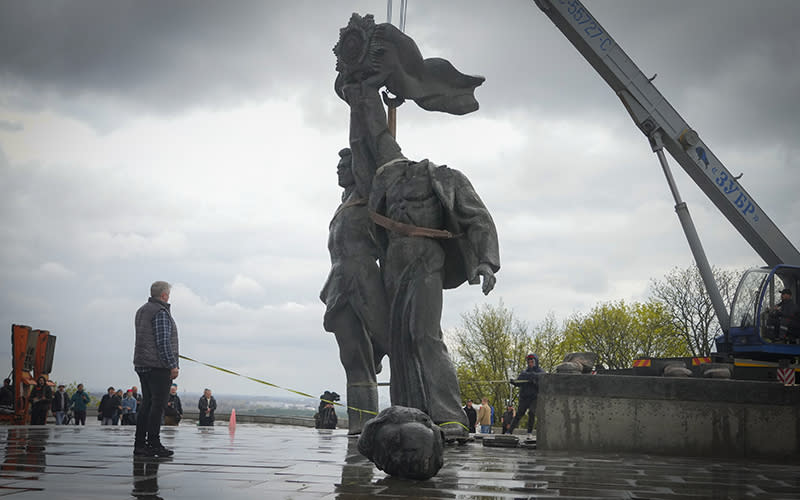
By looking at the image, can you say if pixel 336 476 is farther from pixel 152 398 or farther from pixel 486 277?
pixel 486 277

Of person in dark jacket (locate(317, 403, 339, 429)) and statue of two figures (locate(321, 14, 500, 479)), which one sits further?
person in dark jacket (locate(317, 403, 339, 429))

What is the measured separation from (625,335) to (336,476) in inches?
1555

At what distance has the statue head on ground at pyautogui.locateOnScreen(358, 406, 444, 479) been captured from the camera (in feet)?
12.7

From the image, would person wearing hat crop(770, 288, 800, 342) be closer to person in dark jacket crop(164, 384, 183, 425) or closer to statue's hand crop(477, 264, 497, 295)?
statue's hand crop(477, 264, 497, 295)

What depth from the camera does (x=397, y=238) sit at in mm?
6648

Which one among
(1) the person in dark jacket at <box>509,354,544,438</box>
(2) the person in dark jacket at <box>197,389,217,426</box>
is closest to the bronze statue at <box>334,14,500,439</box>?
(1) the person in dark jacket at <box>509,354,544,438</box>

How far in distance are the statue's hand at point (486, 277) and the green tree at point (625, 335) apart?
34.8 m

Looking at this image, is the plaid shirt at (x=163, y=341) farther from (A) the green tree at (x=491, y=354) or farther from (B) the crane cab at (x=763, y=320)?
(A) the green tree at (x=491, y=354)

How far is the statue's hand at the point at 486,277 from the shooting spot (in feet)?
20.7

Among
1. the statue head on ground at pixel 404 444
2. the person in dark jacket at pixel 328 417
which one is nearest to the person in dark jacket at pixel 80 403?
the person in dark jacket at pixel 328 417

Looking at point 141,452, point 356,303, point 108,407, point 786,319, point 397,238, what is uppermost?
point 786,319

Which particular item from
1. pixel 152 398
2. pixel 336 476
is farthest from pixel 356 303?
pixel 336 476

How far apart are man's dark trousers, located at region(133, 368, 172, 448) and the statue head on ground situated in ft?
6.99

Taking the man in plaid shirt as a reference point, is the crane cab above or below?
above
